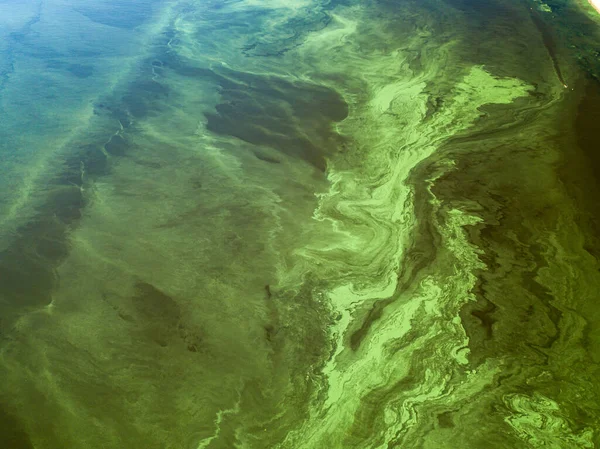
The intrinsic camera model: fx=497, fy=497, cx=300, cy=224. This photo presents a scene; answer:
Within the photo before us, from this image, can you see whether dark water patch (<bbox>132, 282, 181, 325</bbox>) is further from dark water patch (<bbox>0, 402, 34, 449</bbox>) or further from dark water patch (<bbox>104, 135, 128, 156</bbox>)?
dark water patch (<bbox>104, 135, 128, 156</bbox>)

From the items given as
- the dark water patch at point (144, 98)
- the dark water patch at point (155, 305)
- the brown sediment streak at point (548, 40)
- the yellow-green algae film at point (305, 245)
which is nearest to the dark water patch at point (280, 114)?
the yellow-green algae film at point (305, 245)

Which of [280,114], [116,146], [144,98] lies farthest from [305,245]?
[144,98]

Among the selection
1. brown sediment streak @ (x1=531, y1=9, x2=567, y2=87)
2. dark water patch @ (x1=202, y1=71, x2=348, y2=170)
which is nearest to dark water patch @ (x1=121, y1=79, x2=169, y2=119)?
dark water patch @ (x1=202, y1=71, x2=348, y2=170)

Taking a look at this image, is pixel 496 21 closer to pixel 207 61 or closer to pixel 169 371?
pixel 207 61

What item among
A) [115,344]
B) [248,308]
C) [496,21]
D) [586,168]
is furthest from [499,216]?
[496,21]

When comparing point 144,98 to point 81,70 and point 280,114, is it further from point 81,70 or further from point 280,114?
Result: point 280,114

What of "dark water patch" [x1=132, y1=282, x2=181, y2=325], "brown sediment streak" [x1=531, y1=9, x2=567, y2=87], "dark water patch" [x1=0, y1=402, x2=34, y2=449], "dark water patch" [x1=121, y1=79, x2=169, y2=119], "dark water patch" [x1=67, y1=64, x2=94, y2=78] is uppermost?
"brown sediment streak" [x1=531, y1=9, x2=567, y2=87]
